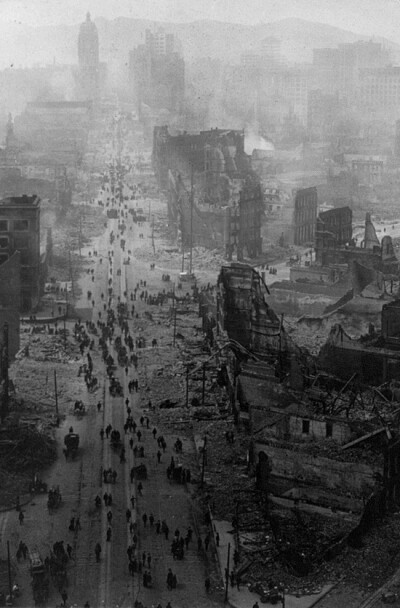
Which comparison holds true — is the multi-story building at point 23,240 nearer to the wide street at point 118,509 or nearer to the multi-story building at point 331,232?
the wide street at point 118,509

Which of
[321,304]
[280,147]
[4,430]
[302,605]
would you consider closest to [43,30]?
[280,147]

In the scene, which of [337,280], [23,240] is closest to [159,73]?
[337,280]

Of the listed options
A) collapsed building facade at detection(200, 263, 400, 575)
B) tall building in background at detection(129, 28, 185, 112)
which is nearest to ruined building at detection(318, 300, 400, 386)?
collapsed building facade at detection(200, 263, 400, 575)

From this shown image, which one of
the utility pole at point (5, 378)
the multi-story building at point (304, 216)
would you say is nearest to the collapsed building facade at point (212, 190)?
the multi-story building at point (304, 216)

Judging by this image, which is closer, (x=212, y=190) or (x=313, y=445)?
(x=313, y=445)

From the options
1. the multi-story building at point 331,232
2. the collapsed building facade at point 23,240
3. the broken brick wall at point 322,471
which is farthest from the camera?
the multi-story building at point 331,232

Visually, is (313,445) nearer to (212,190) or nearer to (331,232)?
(331,232)
